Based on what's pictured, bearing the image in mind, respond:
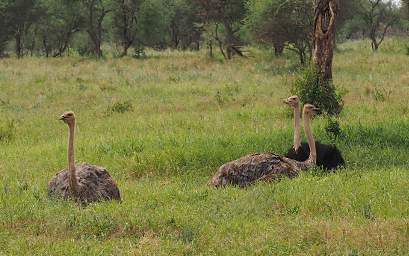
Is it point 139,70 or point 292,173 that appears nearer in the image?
point 292,173

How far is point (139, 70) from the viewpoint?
3148cm

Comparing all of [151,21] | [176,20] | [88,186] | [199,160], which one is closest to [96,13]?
[151,21]

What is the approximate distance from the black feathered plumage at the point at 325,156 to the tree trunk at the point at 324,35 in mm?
5571

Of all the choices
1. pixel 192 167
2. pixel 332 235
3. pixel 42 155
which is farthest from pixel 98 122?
pixel 332 235

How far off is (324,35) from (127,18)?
1284 inches

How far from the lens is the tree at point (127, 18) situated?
45.2 m

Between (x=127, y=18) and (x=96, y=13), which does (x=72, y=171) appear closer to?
(x=127, y=18)

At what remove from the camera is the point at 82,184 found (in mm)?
8555

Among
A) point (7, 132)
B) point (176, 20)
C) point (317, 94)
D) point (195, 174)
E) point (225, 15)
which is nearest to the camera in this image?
point (195, 174)

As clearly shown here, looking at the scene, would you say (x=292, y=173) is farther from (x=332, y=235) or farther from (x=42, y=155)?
(x=42, y=155)

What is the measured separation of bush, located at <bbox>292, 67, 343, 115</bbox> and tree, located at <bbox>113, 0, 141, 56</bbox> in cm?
3017

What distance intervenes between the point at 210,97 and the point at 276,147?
9002mm

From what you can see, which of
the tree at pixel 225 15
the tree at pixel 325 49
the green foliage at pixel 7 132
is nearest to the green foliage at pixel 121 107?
the green foliage at pixel 7 132

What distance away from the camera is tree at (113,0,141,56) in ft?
148
